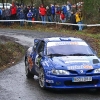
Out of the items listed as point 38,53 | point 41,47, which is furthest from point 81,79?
point 41,47

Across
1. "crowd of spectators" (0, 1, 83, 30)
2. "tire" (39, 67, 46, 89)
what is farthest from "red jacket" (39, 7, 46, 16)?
"tire" (39, 67, 46, 89)

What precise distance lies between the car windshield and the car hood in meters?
0.44

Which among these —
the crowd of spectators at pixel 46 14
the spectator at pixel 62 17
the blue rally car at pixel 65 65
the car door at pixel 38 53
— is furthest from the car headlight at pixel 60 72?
the spectator at pixel 62 17

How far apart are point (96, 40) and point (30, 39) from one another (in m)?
4.60

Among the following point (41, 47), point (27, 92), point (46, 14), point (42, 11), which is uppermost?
point (41, 47)

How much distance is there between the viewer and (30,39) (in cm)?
2534

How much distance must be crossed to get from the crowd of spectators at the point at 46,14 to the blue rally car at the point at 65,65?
58.8ft

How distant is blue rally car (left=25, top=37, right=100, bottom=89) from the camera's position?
1038cm

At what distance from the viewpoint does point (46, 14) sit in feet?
108

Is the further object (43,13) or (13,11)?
(13,11)

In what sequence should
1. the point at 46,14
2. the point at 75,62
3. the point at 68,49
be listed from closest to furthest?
1. the point at 75,62
2. the point at 68,49
3. the point at 46,14

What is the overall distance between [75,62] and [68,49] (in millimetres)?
1216

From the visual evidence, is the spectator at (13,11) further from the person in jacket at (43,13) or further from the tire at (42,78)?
the tire at (42,78)

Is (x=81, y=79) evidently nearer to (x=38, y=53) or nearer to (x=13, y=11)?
(x=38, y=53)
